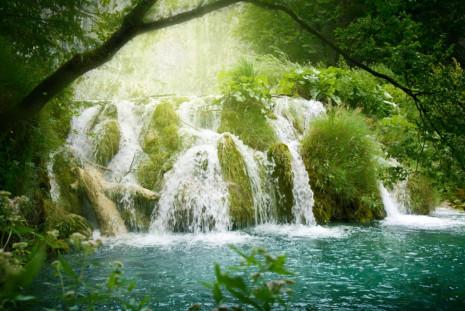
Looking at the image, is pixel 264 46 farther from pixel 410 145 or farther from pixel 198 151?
pixel 410 145

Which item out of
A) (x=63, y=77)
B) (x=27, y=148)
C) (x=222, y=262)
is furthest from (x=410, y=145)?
(x=27, y=148)

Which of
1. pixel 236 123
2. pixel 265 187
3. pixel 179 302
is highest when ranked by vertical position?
pixel 236 123

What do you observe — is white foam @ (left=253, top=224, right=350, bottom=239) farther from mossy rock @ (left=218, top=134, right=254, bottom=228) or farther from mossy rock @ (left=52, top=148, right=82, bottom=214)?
mossy rock @ (left=52, top=148, right=82, bottom=214)

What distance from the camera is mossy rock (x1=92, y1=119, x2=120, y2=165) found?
755 cm

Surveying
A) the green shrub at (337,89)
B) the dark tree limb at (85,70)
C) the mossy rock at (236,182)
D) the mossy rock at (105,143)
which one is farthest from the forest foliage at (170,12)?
the green shrub at (337,89)

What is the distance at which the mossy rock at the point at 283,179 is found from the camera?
6.65 m

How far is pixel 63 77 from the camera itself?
2.93 m

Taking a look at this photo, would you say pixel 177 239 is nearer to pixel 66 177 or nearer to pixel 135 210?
pixel 135 210

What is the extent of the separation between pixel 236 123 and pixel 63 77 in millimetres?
5361

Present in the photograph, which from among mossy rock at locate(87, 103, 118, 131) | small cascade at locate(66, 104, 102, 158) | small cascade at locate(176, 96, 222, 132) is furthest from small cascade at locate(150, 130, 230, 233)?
Answer: mossy rock at locate(87, 103, 118, 131)

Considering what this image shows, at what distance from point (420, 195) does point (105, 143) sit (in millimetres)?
7574

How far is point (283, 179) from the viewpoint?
6770mm

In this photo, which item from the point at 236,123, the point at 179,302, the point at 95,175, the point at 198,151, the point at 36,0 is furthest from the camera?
the point at 236,123

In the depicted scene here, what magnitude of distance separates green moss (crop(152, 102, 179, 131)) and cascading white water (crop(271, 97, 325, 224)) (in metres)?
2.51
